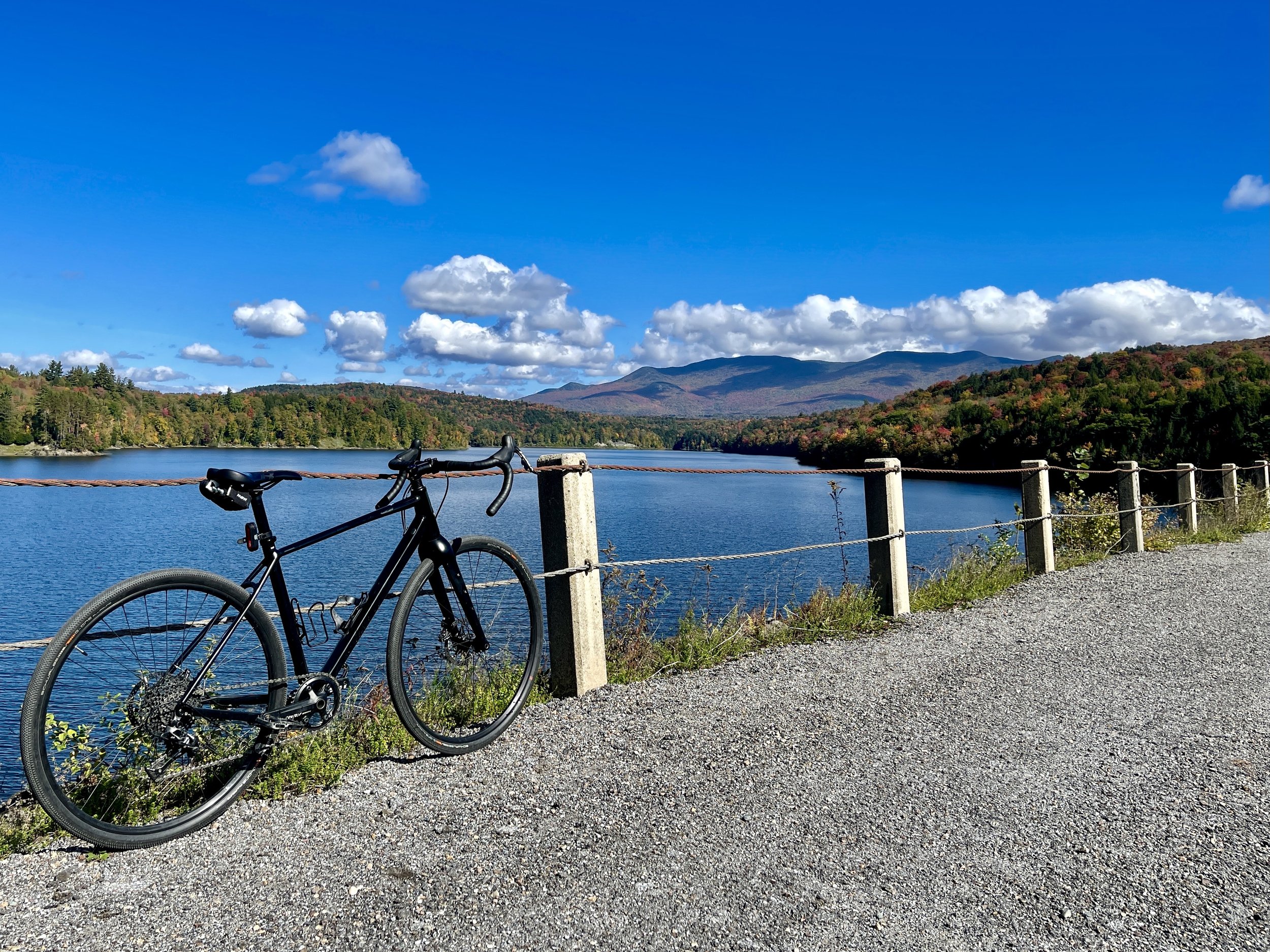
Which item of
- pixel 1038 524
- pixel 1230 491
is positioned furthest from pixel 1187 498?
pixel 1038 524

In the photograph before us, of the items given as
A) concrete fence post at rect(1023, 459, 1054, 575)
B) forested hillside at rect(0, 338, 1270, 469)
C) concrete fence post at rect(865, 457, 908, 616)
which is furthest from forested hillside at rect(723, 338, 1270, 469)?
concrete fence post at rect(865, 457, 908, 616)

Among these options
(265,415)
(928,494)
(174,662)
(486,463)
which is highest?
(265,415)

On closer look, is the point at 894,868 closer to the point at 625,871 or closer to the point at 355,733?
the point at 625,871

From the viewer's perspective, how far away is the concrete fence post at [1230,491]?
42.9ft

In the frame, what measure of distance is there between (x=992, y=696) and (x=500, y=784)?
108 inches

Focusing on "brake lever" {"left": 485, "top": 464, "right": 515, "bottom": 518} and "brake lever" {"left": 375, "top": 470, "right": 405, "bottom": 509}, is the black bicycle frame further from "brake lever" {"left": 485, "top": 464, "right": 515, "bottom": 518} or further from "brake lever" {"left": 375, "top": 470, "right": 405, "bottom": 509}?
"brake lever" {"left": 485, "top": 464, "right": 515, "bottom": 518}

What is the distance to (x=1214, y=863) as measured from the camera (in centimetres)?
251

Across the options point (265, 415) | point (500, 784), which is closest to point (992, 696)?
point (500, 784)

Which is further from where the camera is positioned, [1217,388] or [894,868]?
[1217,388]

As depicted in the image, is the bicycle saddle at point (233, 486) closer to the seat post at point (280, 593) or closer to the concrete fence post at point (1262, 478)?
the seat post at point (280, 593)

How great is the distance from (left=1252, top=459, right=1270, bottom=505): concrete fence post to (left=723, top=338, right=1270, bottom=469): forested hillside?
1512 centimetres

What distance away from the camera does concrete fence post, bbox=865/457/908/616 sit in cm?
656

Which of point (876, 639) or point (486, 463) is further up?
point (486, 463)

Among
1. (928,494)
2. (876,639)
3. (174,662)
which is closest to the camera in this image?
(174,662)
